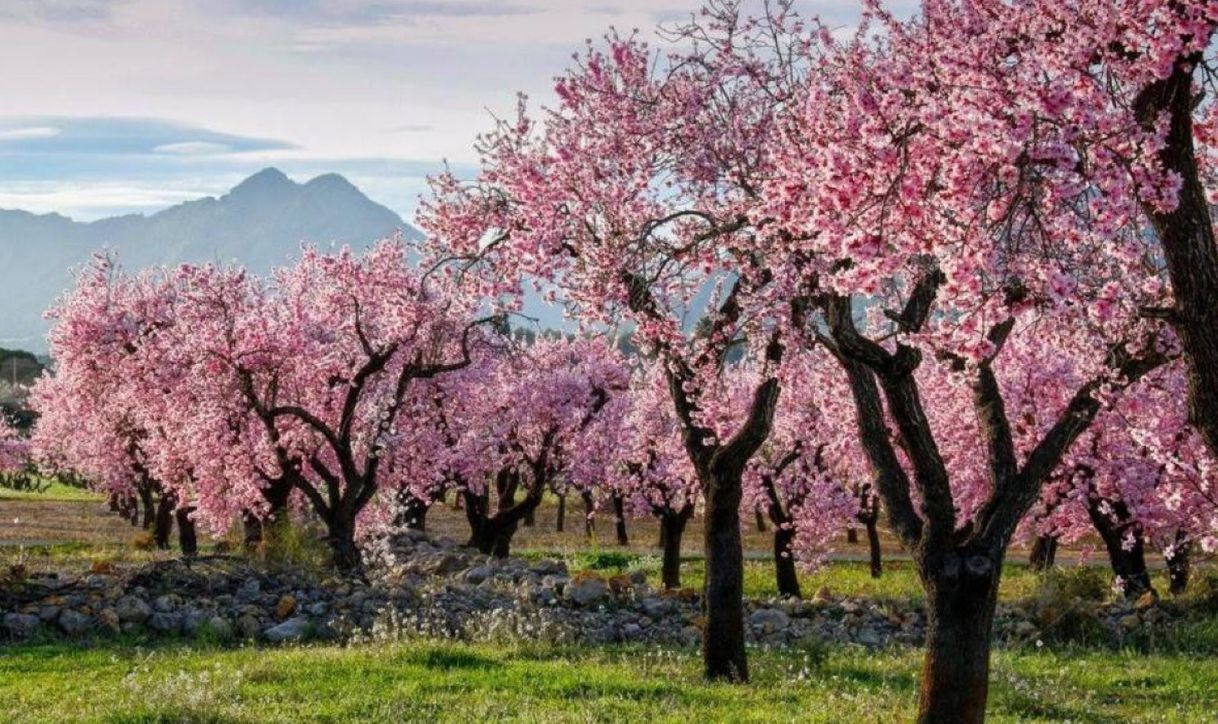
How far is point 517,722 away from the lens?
11.1 m

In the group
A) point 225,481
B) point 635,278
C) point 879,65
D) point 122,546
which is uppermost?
point 879,65

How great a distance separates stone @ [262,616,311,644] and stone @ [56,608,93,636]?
3079 mm

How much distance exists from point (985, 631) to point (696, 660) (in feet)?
20.7

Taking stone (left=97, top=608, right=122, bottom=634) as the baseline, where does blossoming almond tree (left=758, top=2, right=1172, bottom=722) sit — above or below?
above

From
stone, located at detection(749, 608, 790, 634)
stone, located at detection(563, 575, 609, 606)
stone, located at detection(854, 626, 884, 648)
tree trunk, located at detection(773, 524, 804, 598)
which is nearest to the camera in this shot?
stone, located at detection(854, 626, 884, 648)

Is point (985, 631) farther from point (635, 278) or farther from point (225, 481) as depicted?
point (225, 481)

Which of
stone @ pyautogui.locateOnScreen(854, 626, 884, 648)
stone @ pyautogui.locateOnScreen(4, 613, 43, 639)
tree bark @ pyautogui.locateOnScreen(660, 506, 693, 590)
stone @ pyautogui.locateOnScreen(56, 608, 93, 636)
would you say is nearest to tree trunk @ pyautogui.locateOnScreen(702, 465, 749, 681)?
stone @ pyautogui.locateOnScreen(854, 626, 884, 648)

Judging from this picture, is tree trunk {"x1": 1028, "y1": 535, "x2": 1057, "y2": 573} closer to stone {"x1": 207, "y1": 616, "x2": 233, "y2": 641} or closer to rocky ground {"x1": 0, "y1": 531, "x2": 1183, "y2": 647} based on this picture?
rocky ground {"x1": 0, "y1": 531, "x2": 1183, "y2": 647}

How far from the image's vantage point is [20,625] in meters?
19.3

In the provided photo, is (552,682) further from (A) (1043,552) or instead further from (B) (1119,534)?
(A) (1043,552)

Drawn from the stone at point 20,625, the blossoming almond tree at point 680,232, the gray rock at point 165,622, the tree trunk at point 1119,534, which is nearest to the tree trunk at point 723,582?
the blossoming almond tree at point 680,232

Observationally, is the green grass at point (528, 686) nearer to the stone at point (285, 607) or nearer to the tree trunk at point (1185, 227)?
the stone at point (285, 607)

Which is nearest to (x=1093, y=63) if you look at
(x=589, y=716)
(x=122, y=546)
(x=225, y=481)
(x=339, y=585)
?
(x=589, y=716)

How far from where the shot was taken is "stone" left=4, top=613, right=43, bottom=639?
19219 mm
